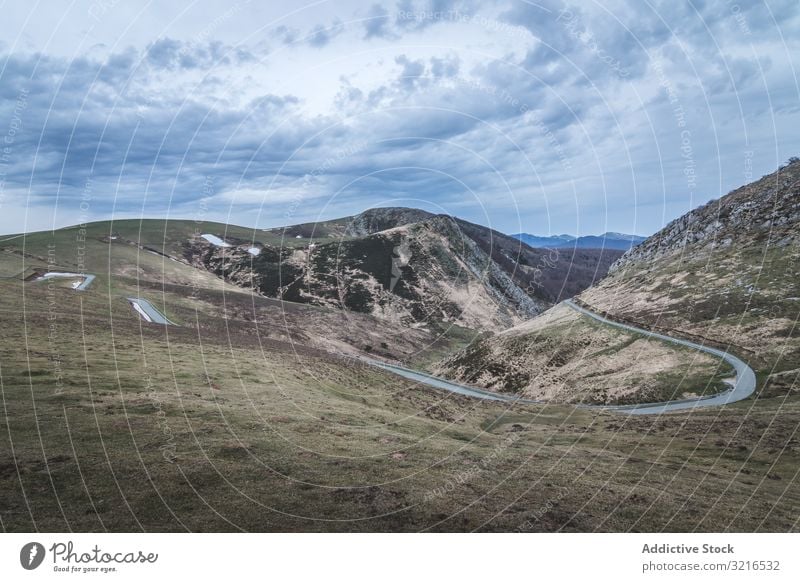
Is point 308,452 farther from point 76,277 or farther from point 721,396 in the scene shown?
point 76,277

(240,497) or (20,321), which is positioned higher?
(20,321)

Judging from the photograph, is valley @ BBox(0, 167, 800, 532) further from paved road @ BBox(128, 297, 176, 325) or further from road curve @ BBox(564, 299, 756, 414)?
paved road @ BBox(128, 297, 176, 325)

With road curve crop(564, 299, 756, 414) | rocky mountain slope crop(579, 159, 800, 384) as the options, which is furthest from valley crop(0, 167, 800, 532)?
road curve crop(564, 299, 756, 414)

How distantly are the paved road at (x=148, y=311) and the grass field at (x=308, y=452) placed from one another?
69.0 ft

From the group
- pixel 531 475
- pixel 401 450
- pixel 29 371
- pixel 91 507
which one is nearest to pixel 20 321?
pixel 29 371

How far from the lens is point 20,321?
A: 57188mm

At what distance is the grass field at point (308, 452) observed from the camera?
2259cm

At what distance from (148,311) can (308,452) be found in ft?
274

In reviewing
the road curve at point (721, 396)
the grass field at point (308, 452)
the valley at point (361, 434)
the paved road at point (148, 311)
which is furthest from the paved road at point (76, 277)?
the road curve at point (721, 396)

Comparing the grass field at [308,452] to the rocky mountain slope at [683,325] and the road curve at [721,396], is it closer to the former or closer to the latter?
the road curve at [721,396]

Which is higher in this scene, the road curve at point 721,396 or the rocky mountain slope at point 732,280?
the rocky mountain slope at point 732,280

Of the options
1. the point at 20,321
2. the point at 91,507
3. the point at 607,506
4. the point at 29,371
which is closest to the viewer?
the point at 91,507
